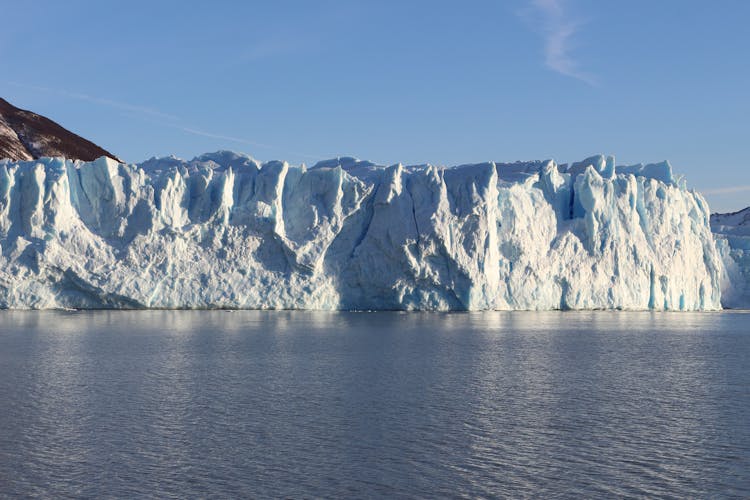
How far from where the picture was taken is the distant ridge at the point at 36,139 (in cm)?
6631

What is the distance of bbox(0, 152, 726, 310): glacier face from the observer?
3494 cm

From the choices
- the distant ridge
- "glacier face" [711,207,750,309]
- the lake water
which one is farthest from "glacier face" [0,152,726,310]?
the distant ridge

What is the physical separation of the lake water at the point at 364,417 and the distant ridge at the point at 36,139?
154 ft

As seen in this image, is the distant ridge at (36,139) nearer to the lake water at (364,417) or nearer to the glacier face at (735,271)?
the lake water at (364,417)

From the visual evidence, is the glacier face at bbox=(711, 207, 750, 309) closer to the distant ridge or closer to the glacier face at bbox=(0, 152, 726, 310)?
the glacier face at bbox=(0, 152, 726, 310)

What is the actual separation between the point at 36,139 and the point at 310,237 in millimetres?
42503

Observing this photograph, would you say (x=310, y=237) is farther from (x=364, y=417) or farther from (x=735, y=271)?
(x=735, y=271)

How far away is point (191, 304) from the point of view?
3656cm

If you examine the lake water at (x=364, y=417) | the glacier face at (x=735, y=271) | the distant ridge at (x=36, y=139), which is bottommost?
the lake water at (x=364, y=417)

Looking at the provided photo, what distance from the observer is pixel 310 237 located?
37.0 meters

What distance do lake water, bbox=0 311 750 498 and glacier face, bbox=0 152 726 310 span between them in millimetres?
10867

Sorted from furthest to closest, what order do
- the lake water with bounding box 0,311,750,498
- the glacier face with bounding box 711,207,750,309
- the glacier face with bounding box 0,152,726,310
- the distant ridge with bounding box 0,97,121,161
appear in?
the distant ridge with bounding box 0,97,121,161, the glacier face with bounding box 711,207,750,309, the glacier face with bounding box 0,152,726,310, the lake water with bounding box 0,311,750,498

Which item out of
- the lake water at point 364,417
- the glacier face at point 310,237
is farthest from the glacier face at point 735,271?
the lake water at point 364,417

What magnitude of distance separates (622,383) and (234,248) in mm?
22724
